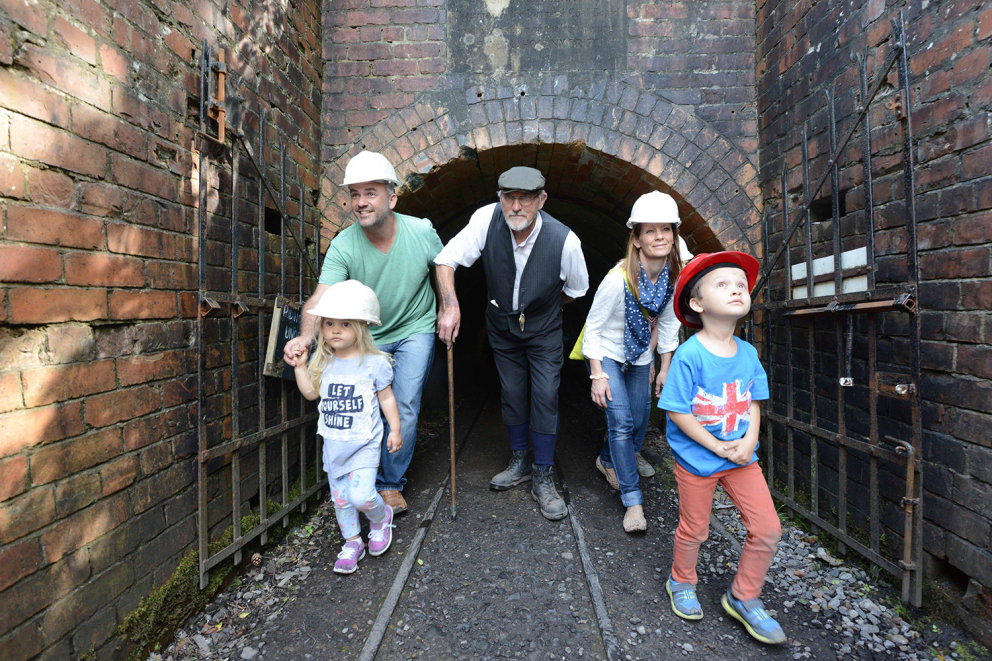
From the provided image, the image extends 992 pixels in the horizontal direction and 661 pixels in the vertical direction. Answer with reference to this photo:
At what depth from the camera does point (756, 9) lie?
388 centimetres

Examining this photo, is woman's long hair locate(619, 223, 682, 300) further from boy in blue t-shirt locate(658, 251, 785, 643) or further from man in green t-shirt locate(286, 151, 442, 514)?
man in green t-shirt locate(286, 151, 442, 514)

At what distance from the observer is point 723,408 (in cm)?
224

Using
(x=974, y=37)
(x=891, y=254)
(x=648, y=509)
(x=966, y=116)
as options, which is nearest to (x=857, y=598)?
(x=648, y=509)

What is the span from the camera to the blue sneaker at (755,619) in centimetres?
215

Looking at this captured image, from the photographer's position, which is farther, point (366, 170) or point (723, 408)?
point (366, 170)

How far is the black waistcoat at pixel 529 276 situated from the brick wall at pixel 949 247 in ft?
5.58

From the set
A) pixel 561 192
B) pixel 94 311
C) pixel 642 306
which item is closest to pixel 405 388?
pixel 642 306

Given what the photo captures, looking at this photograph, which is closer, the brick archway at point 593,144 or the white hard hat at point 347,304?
the white hard hat at point 347,304

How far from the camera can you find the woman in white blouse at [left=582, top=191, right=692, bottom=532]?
2.99 metres

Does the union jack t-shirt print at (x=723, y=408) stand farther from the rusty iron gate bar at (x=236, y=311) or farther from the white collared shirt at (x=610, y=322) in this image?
the rusty iron gate bar at (x=236, y=311)

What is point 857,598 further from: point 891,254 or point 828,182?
point 828,182

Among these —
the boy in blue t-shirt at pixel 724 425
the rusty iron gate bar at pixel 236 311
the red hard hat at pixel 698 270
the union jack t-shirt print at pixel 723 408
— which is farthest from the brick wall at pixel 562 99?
the union jack t-shirt print at pixel 723 408

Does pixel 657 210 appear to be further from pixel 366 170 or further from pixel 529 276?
pixel 366 170

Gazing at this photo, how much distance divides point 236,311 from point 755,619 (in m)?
2.79
